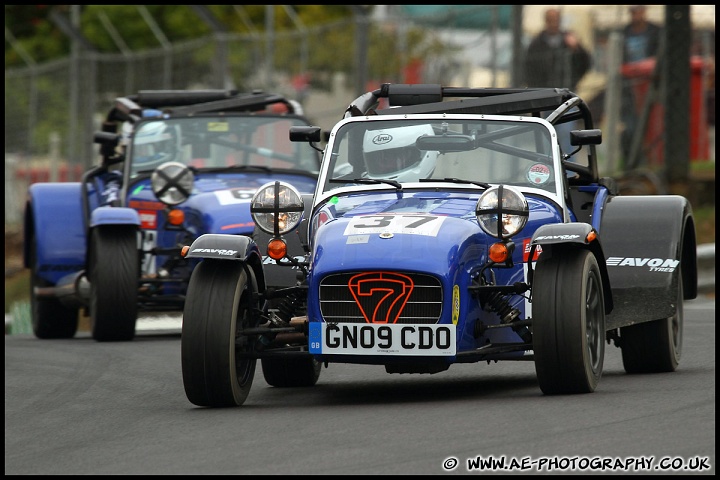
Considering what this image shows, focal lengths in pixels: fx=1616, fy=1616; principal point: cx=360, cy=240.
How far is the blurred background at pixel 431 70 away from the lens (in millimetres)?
18438

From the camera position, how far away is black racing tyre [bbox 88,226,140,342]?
12.9 m

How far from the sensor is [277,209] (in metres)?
8.94

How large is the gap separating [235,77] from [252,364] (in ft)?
46.6

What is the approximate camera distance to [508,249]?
8.45 metres

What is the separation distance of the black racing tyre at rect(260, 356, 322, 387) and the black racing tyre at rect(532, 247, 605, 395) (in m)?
1.98

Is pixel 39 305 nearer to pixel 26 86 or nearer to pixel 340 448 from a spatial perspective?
pixel 340 448

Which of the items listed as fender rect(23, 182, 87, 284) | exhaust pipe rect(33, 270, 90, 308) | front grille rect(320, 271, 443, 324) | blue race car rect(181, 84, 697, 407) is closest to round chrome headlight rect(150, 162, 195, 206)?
exhaust pipe rect(33, 270, 90, 308)

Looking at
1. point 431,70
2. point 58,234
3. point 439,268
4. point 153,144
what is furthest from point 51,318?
point 439,268

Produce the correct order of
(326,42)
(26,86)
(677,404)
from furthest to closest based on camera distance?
(26,86)
(326,42)
(677,404)

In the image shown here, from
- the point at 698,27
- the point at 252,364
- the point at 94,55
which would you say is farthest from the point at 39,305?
the point at 698,27

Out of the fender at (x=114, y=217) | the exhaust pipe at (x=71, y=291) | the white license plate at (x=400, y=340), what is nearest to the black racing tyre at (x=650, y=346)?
the white license plate at (x=400, y=340)

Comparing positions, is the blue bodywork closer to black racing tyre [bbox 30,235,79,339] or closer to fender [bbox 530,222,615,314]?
fender [bbox 530,222,615,314]

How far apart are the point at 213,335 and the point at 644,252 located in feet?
9.62

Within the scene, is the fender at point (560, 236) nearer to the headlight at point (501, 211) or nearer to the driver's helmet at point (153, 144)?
the headlight at point (501, 211)
